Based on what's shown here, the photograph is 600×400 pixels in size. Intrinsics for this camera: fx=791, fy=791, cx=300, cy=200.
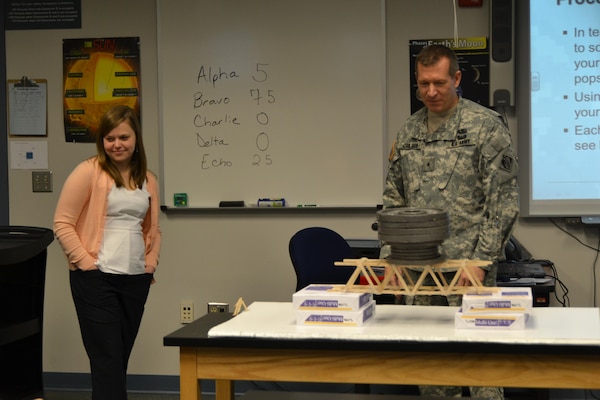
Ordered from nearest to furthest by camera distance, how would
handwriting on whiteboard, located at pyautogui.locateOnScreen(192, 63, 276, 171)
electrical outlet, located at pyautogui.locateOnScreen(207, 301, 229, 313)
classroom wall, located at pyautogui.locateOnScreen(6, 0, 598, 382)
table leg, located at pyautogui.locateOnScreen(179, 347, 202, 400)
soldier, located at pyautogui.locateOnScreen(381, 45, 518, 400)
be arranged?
table leg, located at pyautogui.locateOnScreen(179, 347, 202, 400)
soldier, located at pyautogui.locateOnScreen(381, 45, 518, 400)
classroom wall, located at pyautogui.locateOnScreen(6, 0, 598, 382)
handwriting on whiteboard, located at pyautogui.locateOnScreen(192, 63, 276, 171)
electrical outlet, located at pyautogui.locateOnScreen(207, 301, 229, 313)

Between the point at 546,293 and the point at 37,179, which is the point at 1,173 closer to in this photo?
the point at 37,179

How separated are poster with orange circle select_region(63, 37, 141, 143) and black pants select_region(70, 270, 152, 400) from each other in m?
1.57

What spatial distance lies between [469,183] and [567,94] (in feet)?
5.06

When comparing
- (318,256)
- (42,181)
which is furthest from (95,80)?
(318,256)

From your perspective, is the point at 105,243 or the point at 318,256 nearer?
the point at 105,243

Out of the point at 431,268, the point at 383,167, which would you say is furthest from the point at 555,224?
the point at 431,268

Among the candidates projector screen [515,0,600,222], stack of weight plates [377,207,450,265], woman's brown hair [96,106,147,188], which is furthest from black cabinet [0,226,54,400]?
projector screen [515,0,600,222]

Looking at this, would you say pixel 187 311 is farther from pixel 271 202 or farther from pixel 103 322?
pixel 103 322

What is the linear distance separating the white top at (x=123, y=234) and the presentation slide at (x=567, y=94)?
2167mm

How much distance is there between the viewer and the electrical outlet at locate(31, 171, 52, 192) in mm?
4684

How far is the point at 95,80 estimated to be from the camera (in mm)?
4590

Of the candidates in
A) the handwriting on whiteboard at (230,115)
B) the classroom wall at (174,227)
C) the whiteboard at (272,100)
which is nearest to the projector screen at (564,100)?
the classroom wall at (174,227)

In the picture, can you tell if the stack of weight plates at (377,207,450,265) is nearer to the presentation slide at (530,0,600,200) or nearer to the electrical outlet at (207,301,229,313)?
the presentation slide at (530,0,600,200)

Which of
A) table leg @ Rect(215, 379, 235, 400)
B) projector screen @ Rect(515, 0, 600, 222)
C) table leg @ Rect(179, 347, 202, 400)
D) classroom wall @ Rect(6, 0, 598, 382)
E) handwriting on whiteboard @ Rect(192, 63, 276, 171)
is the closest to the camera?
table leg @ Rect(179, 347, 202, 400)
